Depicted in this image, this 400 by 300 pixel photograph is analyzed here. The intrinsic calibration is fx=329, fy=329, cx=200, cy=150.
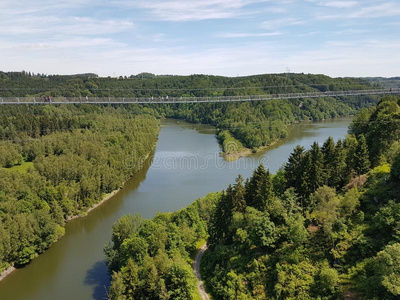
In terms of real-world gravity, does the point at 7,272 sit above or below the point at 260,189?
below

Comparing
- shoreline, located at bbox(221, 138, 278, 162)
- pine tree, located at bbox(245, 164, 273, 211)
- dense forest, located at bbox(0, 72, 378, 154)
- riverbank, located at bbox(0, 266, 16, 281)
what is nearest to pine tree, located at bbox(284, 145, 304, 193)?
pine tree, located at bbox(245, 164, 273, 211)

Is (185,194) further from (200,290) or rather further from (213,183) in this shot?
(200,290)

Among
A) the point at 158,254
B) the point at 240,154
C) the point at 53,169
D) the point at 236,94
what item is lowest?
the point at 158,254

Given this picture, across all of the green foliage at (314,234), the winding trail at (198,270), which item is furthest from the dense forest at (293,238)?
the winding trail at (198,270)

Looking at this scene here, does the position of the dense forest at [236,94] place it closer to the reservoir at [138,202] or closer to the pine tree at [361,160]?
the reservoir at [138,202]

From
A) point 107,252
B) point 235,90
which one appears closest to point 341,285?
point 107,252

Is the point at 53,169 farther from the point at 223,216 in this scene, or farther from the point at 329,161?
the point at 329,161

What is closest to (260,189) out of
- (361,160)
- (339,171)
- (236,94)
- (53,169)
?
(339,171)
